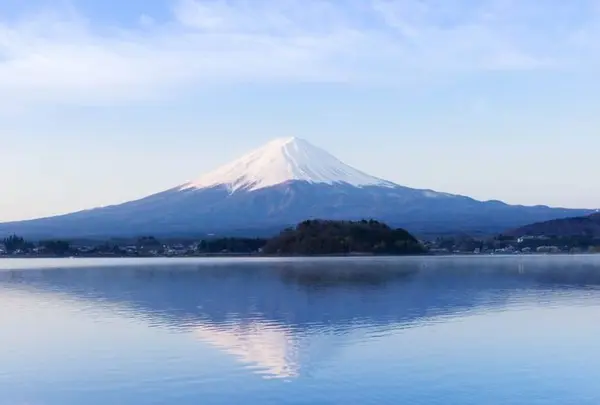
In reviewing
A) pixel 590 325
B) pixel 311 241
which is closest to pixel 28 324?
pixel 590 325

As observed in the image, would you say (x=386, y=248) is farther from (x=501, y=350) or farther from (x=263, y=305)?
(x=501, y=350)

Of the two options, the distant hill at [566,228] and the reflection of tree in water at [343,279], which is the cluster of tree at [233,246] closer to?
the distant hill at [566,228]

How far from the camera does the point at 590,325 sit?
1257cm

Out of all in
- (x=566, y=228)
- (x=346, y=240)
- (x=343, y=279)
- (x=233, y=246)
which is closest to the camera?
(x=343, y=279)

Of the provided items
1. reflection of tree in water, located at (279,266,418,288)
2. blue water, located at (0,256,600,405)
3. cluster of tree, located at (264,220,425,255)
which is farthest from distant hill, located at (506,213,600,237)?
blue water, located at (0,256,600,405)

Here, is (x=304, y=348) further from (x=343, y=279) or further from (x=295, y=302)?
(x=343, y=279)

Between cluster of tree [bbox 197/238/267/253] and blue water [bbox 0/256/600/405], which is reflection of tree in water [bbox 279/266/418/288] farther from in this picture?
cluster of tree [bbox 197/238/267/253]

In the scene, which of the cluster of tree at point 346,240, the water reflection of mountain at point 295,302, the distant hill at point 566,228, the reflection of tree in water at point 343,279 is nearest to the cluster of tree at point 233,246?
the cluster of tree at point 346,240

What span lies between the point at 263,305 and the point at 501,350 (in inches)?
255

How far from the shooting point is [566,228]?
244 ft

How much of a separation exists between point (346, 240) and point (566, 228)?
94.2ft

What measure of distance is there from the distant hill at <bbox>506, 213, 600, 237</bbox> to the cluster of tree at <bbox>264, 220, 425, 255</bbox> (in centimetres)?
2203

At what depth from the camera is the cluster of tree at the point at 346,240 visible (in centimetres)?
5244

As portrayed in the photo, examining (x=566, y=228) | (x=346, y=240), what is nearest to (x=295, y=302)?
(x=346, y=240)
